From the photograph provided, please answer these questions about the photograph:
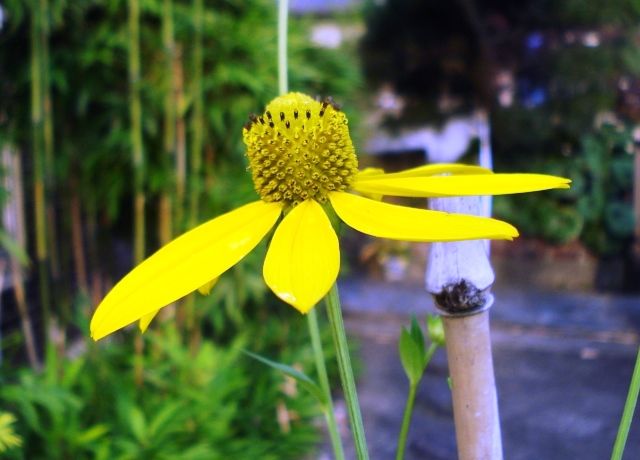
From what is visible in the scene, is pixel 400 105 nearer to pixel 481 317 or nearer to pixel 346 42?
pixel 346 42

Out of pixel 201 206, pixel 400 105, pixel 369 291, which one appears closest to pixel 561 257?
pixel 369 291

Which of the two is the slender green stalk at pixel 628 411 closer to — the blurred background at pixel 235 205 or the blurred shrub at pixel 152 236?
the blurred background at pixel 235 205

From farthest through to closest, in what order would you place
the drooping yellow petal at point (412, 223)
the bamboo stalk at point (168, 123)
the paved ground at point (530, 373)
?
the paved ground at point (530, 373) → the bamboo stalk at point (168, 123) → the drooping yellow petal at point (412, 223)

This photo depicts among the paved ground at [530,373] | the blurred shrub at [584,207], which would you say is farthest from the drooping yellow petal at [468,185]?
the blurred shrub at [584,207]

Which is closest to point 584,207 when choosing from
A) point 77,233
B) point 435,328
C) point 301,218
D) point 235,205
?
point 235,205

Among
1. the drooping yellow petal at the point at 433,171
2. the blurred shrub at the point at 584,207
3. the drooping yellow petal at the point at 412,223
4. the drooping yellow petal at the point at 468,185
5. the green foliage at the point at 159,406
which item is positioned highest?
the drooping yellow petal at the point at 433,171

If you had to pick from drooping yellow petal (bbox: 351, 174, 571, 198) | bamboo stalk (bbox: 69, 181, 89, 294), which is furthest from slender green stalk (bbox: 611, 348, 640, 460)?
bamboo stalk (bbox: 69, 181, 89, 294)

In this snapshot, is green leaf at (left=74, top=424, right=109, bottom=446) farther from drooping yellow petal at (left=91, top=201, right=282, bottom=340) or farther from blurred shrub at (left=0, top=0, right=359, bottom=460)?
drooping yellow petal at (left=91, top=201, right=282, bottom=340)
